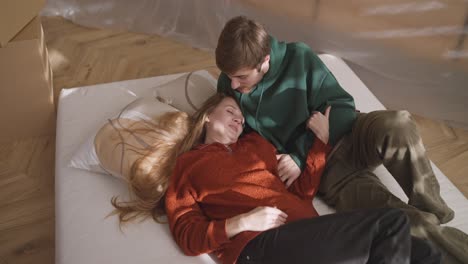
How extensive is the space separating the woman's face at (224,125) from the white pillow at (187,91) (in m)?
0.19

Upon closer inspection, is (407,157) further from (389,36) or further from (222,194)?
(389,36)

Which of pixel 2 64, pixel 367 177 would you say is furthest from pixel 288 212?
pixel 2 64

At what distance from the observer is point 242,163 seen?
54.4 inches

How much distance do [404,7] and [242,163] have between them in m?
1.00

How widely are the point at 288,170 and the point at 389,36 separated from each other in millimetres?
883

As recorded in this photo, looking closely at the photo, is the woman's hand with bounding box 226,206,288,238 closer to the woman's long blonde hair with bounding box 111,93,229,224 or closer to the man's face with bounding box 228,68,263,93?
the woman's long blonde hair with bounding box 111,93,229,224

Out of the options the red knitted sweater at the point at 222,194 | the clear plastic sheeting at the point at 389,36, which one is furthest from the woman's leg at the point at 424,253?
the clear plastic sheeting at the point at 389,36

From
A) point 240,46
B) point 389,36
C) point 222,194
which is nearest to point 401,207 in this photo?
point 222,194

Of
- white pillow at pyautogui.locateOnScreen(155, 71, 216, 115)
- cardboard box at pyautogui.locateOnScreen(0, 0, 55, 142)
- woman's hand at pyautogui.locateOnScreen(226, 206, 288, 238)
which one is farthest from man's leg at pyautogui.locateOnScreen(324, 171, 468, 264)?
cardboard box at pyautogui.locateOnScreen(0, 0, 55, 142)

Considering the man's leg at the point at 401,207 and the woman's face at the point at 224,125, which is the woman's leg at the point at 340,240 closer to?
the man's leg at the point at 401,207

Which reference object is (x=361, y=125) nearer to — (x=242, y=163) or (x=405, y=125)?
(x=405, y=125)

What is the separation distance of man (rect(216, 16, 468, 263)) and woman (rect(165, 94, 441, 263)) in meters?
0.05

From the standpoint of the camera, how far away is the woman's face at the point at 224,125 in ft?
4.67

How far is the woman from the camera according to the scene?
1145 millimetres
